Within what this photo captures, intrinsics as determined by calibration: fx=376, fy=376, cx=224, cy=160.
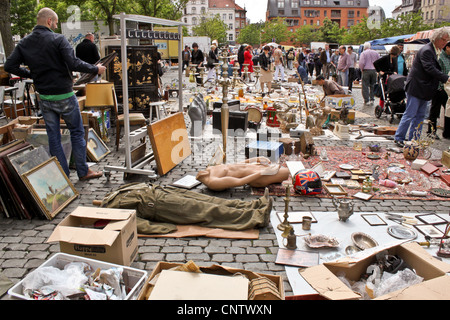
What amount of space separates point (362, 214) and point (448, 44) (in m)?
5.07

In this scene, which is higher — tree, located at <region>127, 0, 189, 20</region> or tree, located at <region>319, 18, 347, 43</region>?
tree, located at <region>319, 18, 347, 43</region>

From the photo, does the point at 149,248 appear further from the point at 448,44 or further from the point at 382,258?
the point at 448,44

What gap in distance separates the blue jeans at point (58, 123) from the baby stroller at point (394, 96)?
8054mm

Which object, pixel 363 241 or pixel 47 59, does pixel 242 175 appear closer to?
pixel 363 241

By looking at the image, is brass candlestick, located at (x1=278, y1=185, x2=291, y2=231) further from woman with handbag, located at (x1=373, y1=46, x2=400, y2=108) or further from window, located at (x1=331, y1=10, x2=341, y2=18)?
window, located at (x1=331, y1=10, x2=341, y2=18)

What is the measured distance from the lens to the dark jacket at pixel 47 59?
5.07 meters

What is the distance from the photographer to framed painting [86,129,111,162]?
6.96 meters

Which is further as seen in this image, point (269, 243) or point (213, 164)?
point (213, 164)

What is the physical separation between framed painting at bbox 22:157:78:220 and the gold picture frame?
143 inches

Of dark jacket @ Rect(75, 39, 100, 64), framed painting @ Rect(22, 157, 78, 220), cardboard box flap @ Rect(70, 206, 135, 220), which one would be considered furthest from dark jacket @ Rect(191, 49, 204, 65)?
cardboard box flap @ Rect(70, 206, 135, 220)

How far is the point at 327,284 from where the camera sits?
3.03 meters

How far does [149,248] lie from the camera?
158 inches

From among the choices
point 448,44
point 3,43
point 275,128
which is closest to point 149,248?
point 275,128
